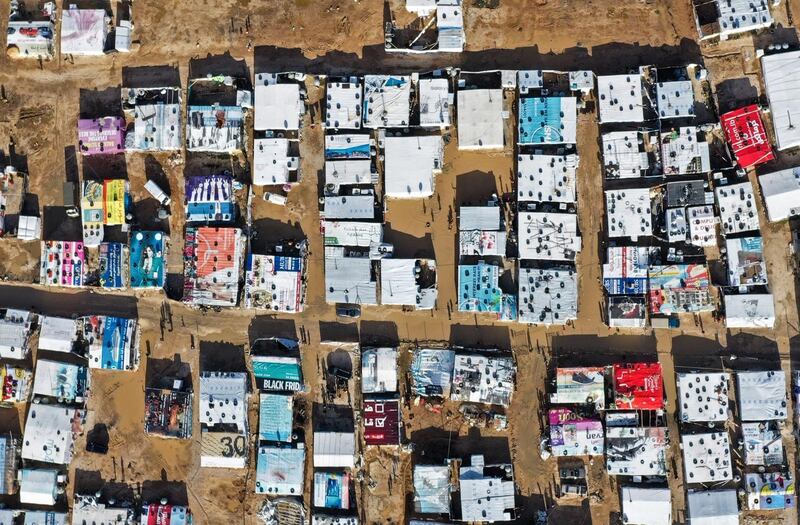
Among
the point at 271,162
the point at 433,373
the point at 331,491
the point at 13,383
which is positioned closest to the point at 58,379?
the point at 13,383

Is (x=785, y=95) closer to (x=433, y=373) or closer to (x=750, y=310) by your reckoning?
(x=750, y=310)

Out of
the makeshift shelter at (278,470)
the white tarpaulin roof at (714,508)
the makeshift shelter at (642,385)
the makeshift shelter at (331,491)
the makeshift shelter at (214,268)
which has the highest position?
the makeshift shelter at (214,268)

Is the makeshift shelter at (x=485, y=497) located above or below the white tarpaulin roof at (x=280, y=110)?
below

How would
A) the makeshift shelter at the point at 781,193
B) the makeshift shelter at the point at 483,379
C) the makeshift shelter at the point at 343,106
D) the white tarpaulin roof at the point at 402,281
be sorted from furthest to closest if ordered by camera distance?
1. the makeshift shelter at the point at 343,106
2. the white tarpaulin roof at the point at 402,281
3. the makeshift shelter at the point at 483,379
4. the makeshift shelter at the point at 781,193

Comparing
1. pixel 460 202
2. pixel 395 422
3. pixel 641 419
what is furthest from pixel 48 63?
pixel 641 419

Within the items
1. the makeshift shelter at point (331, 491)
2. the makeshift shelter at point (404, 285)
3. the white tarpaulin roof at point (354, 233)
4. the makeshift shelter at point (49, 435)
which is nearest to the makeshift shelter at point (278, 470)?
the makeshift shelter at point (331, 491)

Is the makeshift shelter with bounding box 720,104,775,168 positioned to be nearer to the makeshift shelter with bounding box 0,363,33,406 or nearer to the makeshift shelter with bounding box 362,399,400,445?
the makeshift shelter with bounding box 362,399,400,445

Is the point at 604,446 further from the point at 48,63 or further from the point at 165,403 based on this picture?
the point at 48,63

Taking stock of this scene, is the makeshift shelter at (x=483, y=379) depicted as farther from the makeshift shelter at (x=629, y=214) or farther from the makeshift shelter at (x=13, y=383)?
the makeshift shelter at (x=13, y=383)
